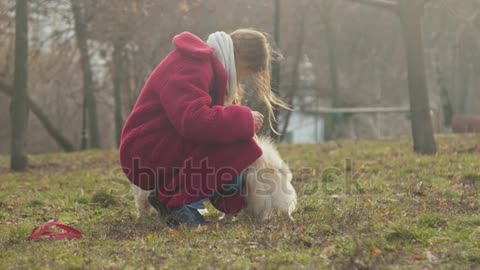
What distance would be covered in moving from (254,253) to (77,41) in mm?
17244

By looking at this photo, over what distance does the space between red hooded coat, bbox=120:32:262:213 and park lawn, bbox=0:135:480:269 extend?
33 centimetres

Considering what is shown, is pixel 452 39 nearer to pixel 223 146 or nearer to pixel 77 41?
pixel 77 41

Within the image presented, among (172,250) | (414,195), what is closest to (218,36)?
(172,250)

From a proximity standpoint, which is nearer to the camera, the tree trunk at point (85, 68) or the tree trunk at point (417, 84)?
the tree trunk at point (417, 84)

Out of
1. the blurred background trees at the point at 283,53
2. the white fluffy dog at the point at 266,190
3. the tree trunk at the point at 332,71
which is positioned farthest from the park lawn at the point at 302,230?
the tree trunk at the point at 332,71

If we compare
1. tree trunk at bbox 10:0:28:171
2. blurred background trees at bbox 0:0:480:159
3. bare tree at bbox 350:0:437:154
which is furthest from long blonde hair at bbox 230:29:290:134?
tree trunk at bbox 10:0:28:171

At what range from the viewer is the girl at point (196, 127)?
17.6 feet

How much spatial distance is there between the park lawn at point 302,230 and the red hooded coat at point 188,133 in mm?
335

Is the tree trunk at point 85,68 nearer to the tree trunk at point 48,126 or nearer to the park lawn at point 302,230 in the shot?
the tree trunk at point 48,126

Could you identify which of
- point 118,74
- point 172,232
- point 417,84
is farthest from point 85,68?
point 172,232

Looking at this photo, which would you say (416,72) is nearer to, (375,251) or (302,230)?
(302,230)

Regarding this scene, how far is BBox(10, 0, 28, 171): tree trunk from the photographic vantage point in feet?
43.8

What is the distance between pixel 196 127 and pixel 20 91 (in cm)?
900

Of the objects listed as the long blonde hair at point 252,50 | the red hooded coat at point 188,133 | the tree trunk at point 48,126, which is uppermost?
the long blonde hair at point 252,50
